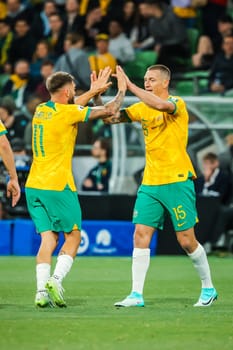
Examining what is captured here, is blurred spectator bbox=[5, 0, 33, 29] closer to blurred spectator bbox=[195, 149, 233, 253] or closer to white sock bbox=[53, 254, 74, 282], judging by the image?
blurred spectator bbox=[195, 149, 233, 253]

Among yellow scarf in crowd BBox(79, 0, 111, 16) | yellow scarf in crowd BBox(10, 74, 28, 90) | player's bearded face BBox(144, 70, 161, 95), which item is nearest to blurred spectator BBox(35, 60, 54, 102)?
yellow scarf in crowd BBox(10, 74, 28, 90)

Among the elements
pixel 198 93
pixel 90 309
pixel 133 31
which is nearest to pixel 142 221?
pixel 90 309

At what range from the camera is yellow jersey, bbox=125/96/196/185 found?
35.2 feet

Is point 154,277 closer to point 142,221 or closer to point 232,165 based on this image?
point 142,221

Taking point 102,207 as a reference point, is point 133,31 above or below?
above

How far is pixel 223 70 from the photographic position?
20531mm

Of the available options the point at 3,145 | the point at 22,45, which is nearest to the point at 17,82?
the point at 22,45

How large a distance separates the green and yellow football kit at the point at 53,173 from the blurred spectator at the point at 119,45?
1157cm

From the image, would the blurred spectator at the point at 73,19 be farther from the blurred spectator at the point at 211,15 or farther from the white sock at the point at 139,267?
the white sock at the point at 139,267

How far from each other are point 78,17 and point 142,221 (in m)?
13.3

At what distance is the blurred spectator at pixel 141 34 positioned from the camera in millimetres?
22727

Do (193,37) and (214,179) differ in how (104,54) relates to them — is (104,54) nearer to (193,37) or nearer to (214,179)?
(193,37)

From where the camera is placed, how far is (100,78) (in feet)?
35.7

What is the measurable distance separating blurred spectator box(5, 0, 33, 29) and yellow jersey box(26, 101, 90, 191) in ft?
46.9
